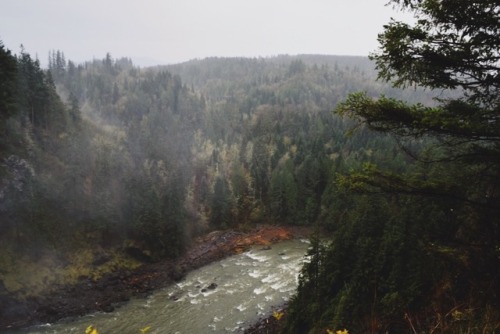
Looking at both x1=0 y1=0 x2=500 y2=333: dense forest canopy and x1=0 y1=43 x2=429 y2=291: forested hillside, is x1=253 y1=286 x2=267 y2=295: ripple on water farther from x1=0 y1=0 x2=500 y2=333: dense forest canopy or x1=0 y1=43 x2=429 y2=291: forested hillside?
x1=0 y1=43 x2=429 y2=291: forested hillside

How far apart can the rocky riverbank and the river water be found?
1.96 meters

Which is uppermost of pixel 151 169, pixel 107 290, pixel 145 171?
pixel 145 171

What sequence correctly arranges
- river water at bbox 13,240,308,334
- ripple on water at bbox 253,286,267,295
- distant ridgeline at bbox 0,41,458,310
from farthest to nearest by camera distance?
distant ridgeline at bbox 0,41,458,310
ripple on water at bbox 253,286,267,295
river water at bbox 13,240,308,334

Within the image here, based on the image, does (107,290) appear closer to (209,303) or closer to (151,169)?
(209,303)

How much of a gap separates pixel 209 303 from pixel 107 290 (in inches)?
649

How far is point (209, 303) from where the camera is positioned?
152 ft

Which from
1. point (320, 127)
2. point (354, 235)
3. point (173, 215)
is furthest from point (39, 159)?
point (320, 127)

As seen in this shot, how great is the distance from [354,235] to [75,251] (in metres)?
43.9

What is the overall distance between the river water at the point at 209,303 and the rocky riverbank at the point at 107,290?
1.96 m

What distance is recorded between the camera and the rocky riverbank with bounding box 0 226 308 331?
44.2 m

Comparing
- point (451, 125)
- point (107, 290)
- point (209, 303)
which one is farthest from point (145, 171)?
point (451, 125)

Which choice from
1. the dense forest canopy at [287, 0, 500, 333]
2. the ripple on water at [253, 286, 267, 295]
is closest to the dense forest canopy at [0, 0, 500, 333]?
the dense forest canopy at [287, 0, 500, 333]

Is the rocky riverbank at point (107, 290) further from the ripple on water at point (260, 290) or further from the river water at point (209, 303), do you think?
the ripple on water at point (260, 290)

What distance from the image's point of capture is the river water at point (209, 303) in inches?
1613
